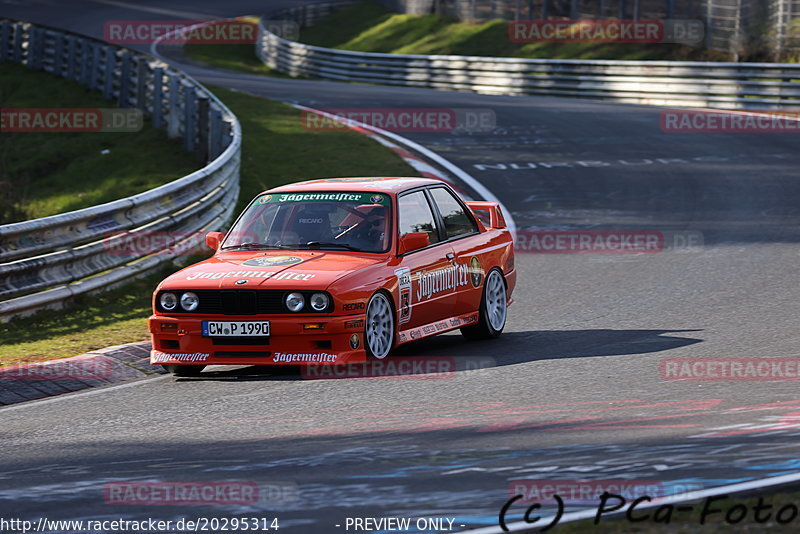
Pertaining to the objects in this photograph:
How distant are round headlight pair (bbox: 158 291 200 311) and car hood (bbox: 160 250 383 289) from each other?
63 mm

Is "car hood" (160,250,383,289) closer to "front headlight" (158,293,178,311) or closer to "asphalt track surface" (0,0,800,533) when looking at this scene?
"front headlight" (158,293,178,311)

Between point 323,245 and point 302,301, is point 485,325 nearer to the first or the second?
point 323,245

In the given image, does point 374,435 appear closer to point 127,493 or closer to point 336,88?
point 127,493

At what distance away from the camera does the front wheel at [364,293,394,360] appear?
9492 mm

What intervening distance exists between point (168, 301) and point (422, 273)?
6.57 ft

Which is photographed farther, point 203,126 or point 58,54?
point 58,54

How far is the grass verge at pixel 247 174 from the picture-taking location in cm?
1083

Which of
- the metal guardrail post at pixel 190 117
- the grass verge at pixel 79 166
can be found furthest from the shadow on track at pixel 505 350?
the metal guardrail post at pixel 190 117

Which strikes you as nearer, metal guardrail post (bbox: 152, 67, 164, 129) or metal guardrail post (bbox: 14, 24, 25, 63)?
metal guardrail post (bbox: 152, 67, 164, 129)

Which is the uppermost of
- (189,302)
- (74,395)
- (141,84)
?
(189,302)

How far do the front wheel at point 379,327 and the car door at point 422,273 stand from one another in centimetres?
13

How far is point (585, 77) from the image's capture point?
33.6 metres

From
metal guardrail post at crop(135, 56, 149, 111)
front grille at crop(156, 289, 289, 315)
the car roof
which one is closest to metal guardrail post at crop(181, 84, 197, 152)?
metal guardrail post at crop(135, 56, 149, 111)

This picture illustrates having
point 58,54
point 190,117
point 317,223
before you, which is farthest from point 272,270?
point 58,54
